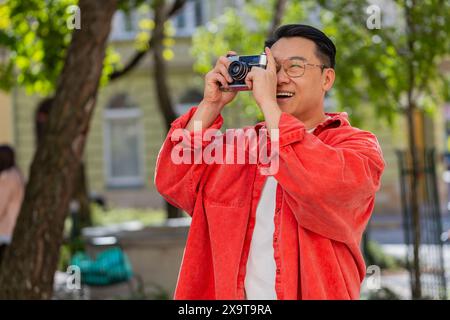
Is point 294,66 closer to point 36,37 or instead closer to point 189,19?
point 36,37

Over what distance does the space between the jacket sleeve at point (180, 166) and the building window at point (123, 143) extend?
2288cm

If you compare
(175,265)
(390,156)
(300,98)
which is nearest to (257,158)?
(300,98)

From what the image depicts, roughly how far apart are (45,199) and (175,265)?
321 cm

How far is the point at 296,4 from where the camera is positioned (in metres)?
12.7

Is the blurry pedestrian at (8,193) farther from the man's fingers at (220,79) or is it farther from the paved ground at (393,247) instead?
the man's fingers at (220,79)

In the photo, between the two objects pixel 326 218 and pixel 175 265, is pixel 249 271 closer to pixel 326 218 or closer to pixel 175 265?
pixel 326 218

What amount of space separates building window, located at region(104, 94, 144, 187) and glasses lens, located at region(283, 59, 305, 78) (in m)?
23.0

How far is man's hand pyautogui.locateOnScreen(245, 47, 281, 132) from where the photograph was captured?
2545mm

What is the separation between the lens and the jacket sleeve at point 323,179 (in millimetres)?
2453

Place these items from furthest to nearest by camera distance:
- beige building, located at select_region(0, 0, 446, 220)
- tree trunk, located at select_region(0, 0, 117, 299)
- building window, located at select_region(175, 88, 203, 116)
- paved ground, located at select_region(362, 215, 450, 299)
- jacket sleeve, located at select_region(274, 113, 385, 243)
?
1. building window, located at select_region(175, 88, 203, 116)
2. beige building, located at select_region(0, 0, 446, 220)
3. paved ground, located at select_region(362, 215, 450, 299)
4. tree trunk, located at select_region(0, 0, 117, 299)
5. jacket sleeve, located at select_region(274, 113, 385, 243)

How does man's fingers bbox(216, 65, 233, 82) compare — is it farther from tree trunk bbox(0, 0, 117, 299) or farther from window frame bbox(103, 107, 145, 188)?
window frame bbox(103, 107, 145, 188)

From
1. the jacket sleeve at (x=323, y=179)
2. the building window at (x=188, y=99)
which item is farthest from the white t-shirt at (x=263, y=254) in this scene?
the building window at (x=188, y=99)

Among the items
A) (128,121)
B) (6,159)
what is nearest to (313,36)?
(6,159)

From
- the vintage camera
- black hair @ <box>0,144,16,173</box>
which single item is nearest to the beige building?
black hair @ <box>0,144,16,173</box>
